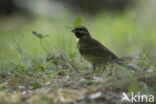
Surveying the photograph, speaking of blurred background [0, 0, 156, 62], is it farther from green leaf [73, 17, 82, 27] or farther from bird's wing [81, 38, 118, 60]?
bird's wing [81, 38, 118, 60]

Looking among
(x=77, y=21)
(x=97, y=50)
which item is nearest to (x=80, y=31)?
(x=77, y=21)

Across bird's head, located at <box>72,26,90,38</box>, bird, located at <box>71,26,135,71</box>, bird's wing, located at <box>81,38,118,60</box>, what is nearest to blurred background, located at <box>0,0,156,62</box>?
bird's head, located at <box>72,26,90,38</box>

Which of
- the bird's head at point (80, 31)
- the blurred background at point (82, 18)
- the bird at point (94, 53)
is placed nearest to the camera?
the bird at point (94, 53)

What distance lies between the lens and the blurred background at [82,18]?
38.4 ft

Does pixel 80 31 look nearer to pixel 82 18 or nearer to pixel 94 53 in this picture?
pixel 94 53

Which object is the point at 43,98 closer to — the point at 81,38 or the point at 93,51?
the point at 93,51

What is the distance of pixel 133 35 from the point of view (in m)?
11.8

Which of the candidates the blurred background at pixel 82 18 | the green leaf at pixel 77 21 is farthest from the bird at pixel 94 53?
the blurred background at pixel 82 18

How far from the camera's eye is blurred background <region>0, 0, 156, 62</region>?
1171 centimetres

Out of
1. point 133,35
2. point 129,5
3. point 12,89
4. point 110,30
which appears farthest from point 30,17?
point 12,89

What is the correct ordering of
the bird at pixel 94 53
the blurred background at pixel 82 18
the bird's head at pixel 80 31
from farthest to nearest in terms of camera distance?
the blurred background at pixel 82 18 < the bird's head at pixel 80 31 < the bird at pixel 94 53

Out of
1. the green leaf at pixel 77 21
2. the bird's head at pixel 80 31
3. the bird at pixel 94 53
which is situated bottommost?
the bird at pixel 94 53

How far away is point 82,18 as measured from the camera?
1762 centimetres

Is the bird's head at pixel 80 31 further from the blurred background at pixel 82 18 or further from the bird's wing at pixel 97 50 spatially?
the blurred background at pixel 82 18
